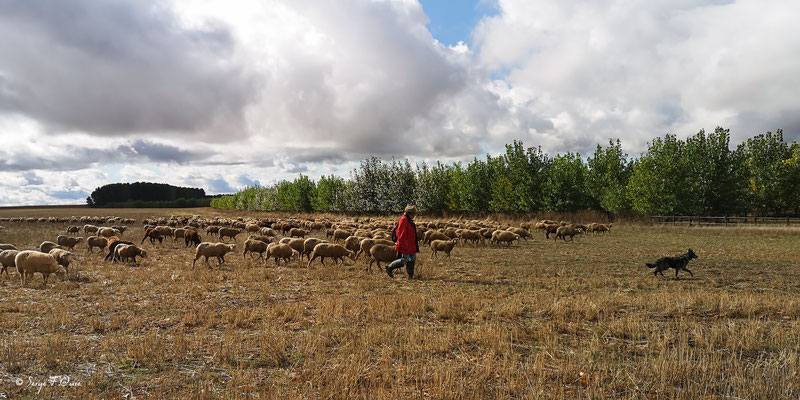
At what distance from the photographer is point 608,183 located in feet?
245

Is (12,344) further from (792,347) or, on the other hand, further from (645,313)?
(792,347)

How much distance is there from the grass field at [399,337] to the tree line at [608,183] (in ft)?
153

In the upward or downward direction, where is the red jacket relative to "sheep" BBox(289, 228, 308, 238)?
upward

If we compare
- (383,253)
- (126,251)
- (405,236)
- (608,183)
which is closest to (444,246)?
(383,253)

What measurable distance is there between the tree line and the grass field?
46.6m

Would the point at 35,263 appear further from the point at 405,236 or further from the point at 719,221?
the point at 719,221

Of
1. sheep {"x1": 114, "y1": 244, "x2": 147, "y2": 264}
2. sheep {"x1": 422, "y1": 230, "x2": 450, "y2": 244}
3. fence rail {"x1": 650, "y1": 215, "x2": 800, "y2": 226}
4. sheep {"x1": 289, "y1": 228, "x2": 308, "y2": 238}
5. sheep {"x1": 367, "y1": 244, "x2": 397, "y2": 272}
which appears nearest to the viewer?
sheep {"x1": 367, "y1": 244, "x2": 397, "y2": 272}

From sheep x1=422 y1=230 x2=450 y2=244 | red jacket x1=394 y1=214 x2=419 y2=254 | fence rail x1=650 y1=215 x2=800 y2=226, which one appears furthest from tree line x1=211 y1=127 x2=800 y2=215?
red jacket x1=394 y1=214 x2=419 y2=254

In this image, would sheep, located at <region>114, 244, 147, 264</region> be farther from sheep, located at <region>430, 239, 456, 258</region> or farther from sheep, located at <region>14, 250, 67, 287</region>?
sheep, located at <region>430, 239, 456, 258</region>

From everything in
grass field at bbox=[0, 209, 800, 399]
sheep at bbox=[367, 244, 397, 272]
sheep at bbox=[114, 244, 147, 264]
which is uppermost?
sheep at bbox=[367, 244, 397, 272]

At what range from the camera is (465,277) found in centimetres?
1454

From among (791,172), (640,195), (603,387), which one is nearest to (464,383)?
(603,387)

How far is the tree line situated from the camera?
5416 cm

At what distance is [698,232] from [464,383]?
42.2 m
